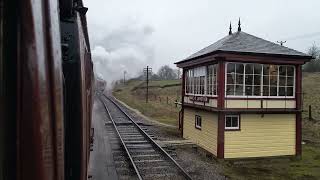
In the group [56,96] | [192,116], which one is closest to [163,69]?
[192,116]

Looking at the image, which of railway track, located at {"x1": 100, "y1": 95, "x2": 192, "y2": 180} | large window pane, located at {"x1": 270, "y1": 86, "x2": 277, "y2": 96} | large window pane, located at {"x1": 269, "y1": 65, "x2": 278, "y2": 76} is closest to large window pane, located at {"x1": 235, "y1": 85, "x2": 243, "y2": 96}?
large window pane, located at {"x1": 270, "y1": 86, "x2": 277, "y2": 96}

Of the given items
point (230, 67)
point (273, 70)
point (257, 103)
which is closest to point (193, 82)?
point (230, 67)

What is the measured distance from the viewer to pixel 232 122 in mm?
15953

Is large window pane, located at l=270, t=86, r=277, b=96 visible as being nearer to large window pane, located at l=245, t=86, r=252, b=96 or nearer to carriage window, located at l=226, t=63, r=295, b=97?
carriage window, located at l=226, t=63, r=295, b=97

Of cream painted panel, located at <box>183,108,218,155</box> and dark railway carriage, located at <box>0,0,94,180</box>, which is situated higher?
dark railway carriage, located at <box>0,0,94,180</box>

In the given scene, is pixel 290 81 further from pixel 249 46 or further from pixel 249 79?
pixel 249 46

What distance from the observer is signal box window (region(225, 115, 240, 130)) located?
1585 centimetres

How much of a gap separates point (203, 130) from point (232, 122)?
1.89 metres

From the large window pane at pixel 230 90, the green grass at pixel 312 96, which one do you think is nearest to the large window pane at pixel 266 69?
the large window pane at pixel 230 90

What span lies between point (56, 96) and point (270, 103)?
15612mm

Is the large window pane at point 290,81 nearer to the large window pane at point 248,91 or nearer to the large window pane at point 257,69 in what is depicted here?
the large window pane at point 257,69

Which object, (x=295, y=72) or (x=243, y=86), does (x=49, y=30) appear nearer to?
(x=243, y=86)

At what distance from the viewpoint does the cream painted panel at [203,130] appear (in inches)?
630

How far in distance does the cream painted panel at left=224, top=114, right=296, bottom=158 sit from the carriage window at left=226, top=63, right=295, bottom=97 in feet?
3.17
